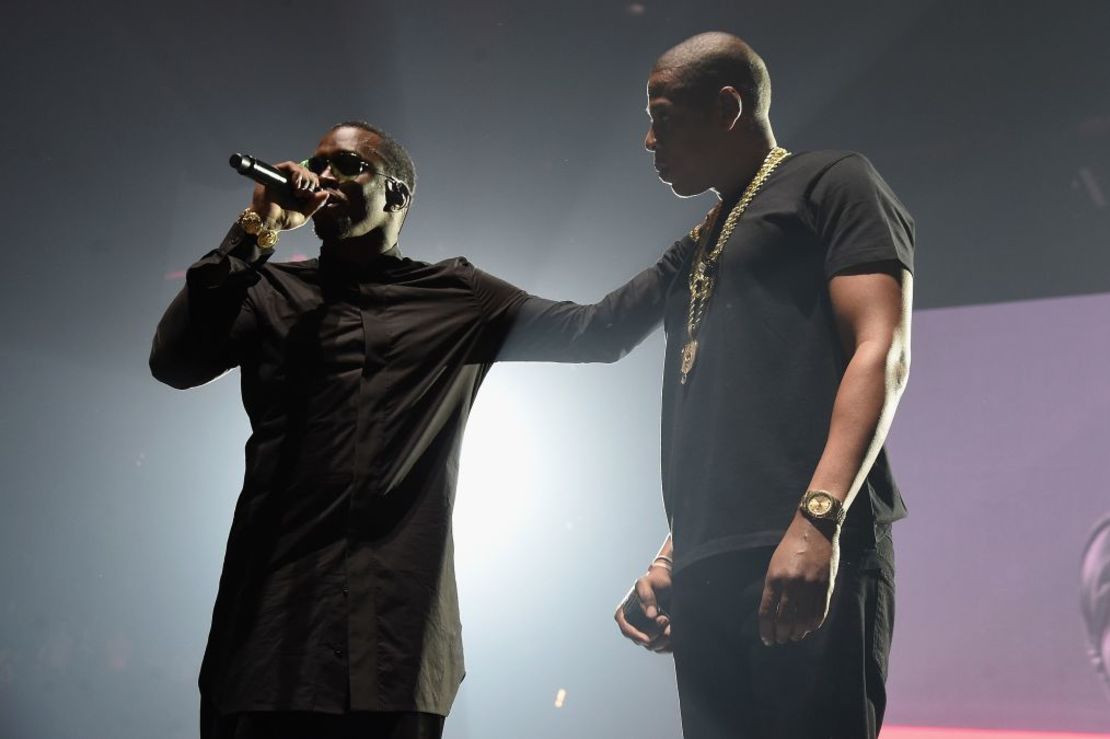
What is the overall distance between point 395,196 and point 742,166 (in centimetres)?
59

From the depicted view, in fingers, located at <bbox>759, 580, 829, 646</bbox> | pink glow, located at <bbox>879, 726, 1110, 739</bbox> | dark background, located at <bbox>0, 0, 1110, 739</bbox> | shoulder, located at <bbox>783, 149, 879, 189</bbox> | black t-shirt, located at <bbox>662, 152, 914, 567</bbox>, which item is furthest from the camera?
dark background, located at <bbox>0, 0, 1110, 739</bbox>

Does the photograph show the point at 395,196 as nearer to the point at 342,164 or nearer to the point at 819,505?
the point at 342,164

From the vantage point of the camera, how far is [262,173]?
1.45 m

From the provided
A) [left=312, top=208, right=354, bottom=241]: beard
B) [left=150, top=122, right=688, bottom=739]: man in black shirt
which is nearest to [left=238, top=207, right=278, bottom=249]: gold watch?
[left=150, top=122, right=688, bottom=739]: man in black shirt

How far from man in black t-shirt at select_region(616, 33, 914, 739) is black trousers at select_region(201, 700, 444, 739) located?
0.37m

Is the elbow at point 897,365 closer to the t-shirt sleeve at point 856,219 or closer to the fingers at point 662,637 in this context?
the t-shirt sleeve at point 856,219

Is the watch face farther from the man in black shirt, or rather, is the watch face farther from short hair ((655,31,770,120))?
short hair ((655,31,770,120))

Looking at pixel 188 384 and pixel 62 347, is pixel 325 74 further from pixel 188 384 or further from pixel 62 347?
pixel 188 384

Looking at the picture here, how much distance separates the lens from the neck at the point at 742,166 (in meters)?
1.52

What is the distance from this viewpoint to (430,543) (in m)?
1.38

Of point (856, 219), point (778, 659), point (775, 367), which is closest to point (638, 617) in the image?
point (778, 659)

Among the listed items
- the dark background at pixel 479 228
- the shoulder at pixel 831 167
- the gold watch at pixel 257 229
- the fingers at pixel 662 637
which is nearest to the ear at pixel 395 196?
the gold watch at pixel 257 229

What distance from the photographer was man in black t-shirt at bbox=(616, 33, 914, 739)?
3.78ft

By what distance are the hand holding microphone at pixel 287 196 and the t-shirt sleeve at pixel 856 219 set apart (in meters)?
0.75
